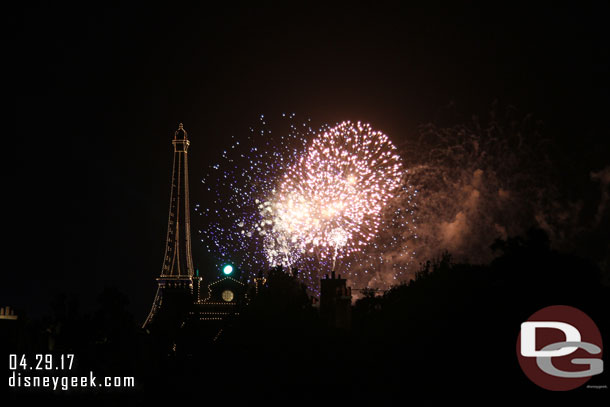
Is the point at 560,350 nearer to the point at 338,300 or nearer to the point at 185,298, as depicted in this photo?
the point at 338,300

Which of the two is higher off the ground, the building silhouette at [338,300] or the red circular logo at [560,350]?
the building silhouette at [338,300]

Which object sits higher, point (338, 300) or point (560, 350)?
point (338, 300)

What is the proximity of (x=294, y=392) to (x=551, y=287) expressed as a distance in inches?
623

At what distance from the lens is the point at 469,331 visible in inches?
1660

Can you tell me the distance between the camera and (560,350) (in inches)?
1383

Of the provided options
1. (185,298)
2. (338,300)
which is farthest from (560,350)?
(185,298)

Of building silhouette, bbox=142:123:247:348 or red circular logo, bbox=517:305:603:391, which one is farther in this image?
building silhouette, bbox=142:123:247:348

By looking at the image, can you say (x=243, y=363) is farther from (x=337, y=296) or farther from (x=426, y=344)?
(x=426, y=344)

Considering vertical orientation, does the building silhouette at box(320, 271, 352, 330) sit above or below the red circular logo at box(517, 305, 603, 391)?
above

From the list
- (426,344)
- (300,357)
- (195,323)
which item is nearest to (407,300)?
(300,357)

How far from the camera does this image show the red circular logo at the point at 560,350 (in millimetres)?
34250

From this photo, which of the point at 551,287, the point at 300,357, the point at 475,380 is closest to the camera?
the point at 475,380

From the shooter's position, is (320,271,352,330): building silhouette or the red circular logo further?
(320,271,352,330): building silhouette

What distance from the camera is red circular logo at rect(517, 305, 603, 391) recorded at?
34250 mm
